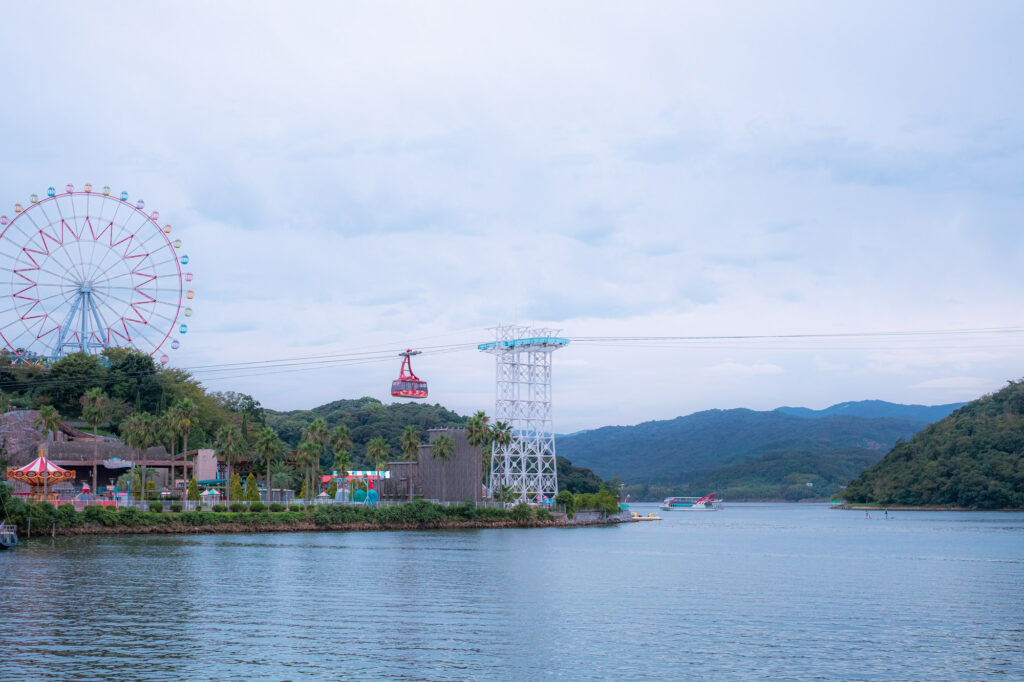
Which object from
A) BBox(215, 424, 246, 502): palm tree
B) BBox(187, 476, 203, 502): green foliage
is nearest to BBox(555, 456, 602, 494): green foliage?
BBox(215, 424, 246, 502): palm tree

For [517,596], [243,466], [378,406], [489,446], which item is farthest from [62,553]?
[378,406]

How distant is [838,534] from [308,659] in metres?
86.9

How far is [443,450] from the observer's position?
99.2m

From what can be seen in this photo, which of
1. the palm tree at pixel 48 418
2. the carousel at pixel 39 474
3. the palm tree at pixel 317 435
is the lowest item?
the carousel at pixel 39 474

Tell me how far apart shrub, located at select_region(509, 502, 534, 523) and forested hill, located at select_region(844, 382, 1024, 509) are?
102901 mm

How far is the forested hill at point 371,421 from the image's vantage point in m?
173

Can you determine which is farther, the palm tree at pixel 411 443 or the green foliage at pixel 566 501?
the green foliage at pixel 566 501

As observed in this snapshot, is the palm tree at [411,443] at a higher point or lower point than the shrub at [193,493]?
higher

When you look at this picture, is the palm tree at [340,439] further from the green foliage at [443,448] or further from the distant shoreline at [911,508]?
the distant shoreline at [911,508]

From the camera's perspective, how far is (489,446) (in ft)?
400

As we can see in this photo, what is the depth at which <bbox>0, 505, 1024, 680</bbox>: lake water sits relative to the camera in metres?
27.1

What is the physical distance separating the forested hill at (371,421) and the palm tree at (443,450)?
211 feet

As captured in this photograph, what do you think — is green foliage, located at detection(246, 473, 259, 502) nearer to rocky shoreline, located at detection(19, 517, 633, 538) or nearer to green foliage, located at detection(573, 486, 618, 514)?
rocky shoreline, located at detection(19, 517, 633, 538)

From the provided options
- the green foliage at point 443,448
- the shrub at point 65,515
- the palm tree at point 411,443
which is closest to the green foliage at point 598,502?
the green foliage at point 443,448
